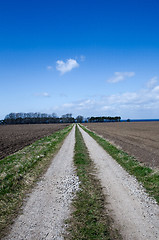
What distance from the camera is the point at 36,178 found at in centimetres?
988

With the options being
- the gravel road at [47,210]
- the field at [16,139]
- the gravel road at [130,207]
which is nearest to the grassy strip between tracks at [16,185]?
the gravel road at [47,210]

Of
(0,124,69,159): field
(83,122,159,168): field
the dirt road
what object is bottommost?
(0,124,69,159): field

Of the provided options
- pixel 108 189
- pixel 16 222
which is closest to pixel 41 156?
pixel 108 189

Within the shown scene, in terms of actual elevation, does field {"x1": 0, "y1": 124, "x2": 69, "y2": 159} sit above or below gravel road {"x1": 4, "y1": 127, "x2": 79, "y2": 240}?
below

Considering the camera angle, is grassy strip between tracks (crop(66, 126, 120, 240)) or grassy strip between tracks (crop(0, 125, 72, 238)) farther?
grassy strip between tracks (crop(0, 125, 72, 238))

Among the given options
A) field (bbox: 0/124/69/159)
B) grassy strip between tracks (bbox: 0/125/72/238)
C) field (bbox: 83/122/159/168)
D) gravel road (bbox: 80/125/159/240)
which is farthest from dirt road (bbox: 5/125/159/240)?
field (bbox: 0/124/69/159)

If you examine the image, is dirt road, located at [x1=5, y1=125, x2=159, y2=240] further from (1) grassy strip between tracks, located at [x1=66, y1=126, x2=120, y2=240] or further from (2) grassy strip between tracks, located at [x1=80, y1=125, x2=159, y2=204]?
(2) grassy strip between tracks, located at [x1=80, y1=125, x2=159, y2=204]

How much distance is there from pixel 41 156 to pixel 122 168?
7.94 metres

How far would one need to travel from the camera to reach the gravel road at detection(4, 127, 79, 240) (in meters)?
4.86

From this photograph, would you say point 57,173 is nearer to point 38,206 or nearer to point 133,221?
point 38,206

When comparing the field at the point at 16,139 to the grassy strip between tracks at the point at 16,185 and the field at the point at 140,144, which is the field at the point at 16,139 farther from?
the field at the point at 140,144

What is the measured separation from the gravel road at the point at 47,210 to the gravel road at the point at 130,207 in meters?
1.92

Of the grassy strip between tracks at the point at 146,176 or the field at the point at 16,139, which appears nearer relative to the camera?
the grassy strip between tracks at the point at 146,176

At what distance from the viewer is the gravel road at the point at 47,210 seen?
486cm
